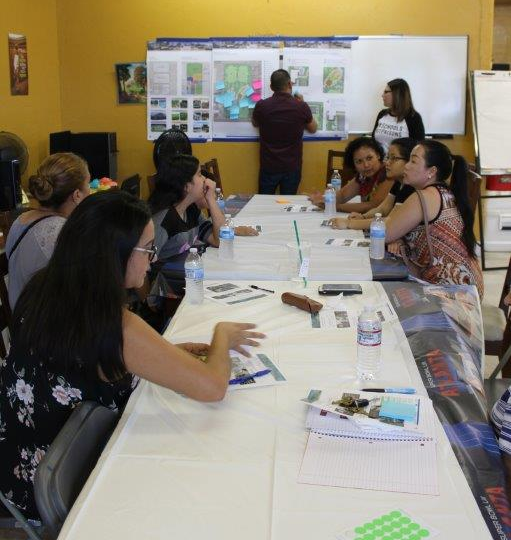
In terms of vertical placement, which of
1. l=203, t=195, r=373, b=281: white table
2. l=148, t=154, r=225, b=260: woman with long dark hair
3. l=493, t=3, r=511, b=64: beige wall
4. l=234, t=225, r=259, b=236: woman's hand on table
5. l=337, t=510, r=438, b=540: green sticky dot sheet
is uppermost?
l=493, t=3, r=511, b=64: beige wall

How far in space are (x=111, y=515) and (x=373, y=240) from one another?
2161mm

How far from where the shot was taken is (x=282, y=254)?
3129 mm

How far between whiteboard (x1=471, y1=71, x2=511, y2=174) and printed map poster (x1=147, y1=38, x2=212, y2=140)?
2.45 meters

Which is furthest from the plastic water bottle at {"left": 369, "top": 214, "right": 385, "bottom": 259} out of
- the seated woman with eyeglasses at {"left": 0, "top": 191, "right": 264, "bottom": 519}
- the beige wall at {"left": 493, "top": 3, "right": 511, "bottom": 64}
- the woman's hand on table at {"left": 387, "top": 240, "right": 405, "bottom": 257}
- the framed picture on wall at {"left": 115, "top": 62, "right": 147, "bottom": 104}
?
the beige wall at {"left": 493, "top": 3, "right": 511, "bottom": 64}

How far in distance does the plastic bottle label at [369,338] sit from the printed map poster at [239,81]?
473cm

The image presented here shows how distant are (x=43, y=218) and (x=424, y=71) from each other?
4469 mm

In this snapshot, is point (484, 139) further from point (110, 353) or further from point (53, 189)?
point (110, 353)

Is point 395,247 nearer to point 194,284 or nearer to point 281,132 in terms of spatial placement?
point 194,284

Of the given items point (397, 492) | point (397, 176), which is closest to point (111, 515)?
point (397, 492)

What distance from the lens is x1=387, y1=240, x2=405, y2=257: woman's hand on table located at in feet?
10.5

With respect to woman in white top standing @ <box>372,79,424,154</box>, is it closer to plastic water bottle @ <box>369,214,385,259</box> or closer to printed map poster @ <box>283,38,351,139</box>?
printed map poster @ <box>283,38,351,139</box>

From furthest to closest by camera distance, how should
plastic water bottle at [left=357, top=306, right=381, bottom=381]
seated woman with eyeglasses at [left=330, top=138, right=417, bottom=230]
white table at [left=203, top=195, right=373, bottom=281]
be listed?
seated woman with eyeglasses at [left=330, top=138, right=417, bottom=230] → white table at [left=203, top=195, right=373, bottom=281] → plastic water bottle at [left=357, top=306, right=381, bottom=381]

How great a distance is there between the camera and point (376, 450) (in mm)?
1377

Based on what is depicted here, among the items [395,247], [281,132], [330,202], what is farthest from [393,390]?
[281,132]
